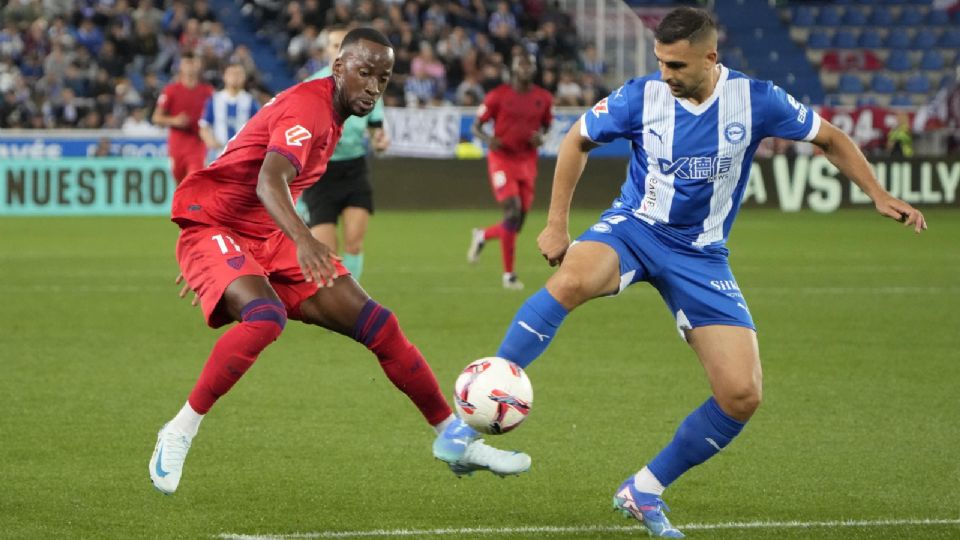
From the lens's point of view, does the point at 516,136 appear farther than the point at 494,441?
Yes

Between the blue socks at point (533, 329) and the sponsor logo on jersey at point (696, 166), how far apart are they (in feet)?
2.39

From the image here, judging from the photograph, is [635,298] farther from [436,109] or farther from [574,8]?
[574,8]

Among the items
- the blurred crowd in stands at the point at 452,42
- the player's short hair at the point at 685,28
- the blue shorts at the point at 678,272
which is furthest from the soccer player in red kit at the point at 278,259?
the blurred crowd in stands at the point at 452,42

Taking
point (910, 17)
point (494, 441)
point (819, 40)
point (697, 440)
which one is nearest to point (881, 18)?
point (910, 17)

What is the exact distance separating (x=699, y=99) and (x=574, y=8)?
86.2ft

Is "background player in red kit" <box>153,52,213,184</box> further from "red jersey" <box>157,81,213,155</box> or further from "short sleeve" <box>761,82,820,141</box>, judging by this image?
"short sleeve" <box>761,82,820,141</box>

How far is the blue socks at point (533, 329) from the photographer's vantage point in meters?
5.45

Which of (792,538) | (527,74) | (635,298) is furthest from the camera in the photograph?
(527,74)

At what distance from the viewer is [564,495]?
6105 mm

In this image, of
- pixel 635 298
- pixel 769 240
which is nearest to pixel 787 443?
pixel 635 298

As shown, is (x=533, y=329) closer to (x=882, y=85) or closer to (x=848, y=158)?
(x=848, y=158)

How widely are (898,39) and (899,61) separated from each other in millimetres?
768

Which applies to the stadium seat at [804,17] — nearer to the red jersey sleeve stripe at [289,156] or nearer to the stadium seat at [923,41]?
the stadium seat at [923,41]

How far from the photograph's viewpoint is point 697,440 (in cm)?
561
